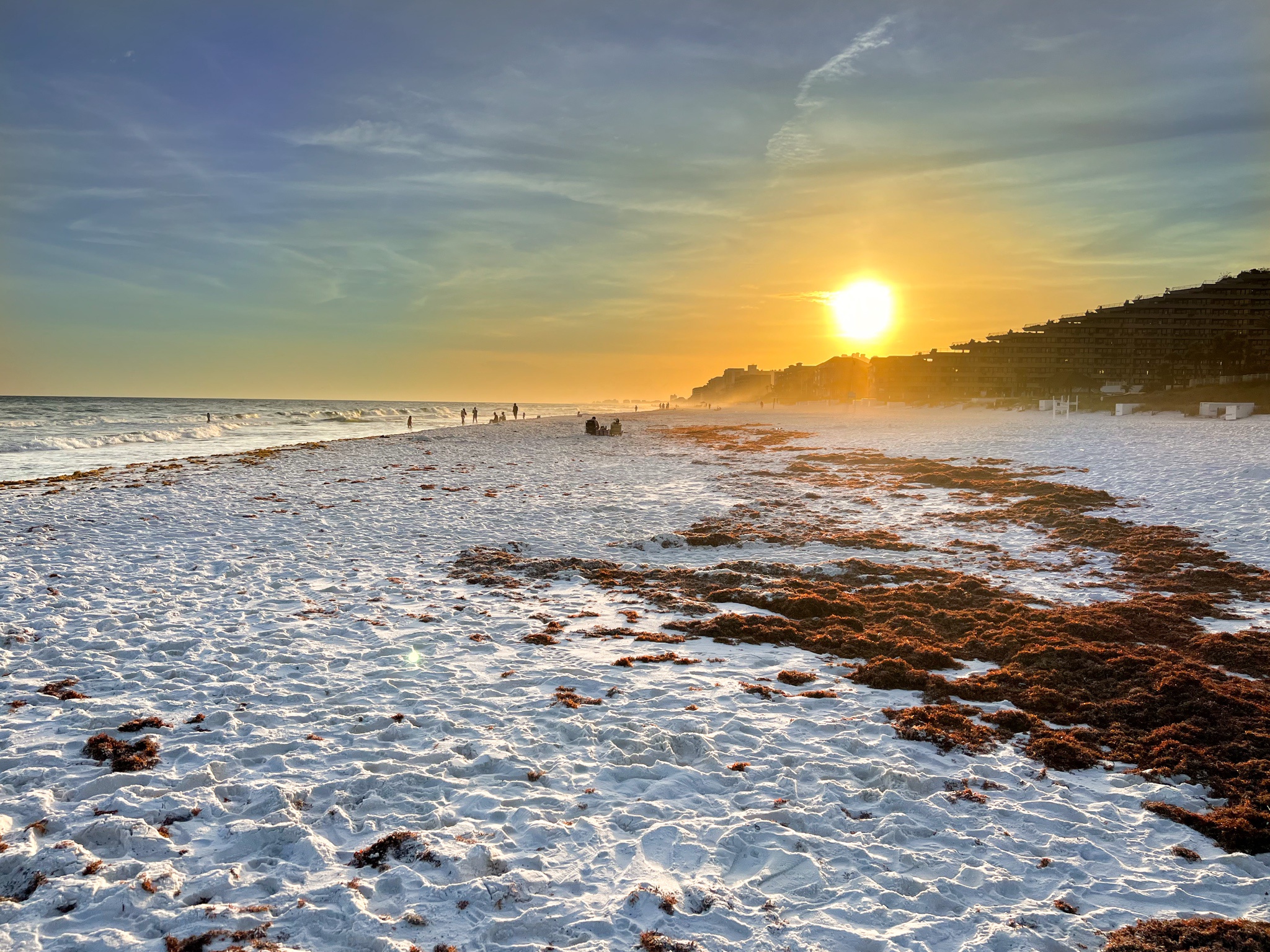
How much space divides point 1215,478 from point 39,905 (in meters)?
25.6

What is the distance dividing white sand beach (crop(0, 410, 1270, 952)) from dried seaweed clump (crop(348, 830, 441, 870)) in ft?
0.08

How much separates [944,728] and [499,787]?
431 cm

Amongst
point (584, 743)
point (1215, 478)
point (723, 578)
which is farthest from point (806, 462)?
point (584, 743)

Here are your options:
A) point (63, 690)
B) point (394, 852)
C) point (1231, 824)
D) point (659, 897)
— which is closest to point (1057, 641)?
point (1231, 824)

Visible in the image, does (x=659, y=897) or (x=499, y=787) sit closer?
(x=659, y=897)

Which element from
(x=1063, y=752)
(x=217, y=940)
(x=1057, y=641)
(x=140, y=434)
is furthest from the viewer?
(x=140, y=434)

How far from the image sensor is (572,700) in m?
7.14

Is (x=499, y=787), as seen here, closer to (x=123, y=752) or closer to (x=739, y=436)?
(x=123, y=752)

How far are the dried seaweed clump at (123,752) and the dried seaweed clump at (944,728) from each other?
6.74 metres

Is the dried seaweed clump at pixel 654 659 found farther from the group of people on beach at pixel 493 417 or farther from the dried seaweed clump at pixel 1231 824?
the group of people on beach at pixel 493 417

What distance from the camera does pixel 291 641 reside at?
8688 mm

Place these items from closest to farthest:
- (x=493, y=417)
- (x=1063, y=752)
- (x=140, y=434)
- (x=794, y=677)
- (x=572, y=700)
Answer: (x=1063, y=752), (x=572, y=700), (x=794, y=677), (x=140, y=434), (x=493, y=417)

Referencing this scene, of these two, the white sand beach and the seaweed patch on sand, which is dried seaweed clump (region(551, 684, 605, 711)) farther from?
the seaweed patch on sand

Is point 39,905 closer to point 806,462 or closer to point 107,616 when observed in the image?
point 107,616
